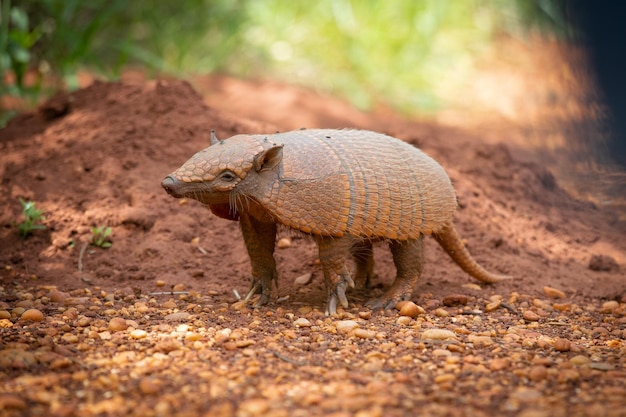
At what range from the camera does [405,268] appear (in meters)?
5.19

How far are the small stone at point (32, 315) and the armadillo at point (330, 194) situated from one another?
112cm

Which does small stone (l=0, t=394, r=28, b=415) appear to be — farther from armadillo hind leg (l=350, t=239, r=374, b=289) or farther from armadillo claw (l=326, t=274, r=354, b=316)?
armadillo hind leg (l=350, t=239, r=374, b=289)

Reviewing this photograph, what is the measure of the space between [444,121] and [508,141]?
125 centimetres

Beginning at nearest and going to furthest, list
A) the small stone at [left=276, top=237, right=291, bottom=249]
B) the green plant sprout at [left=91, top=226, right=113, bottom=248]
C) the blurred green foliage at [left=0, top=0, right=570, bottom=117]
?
the green plant sprout at [left=91, top=226, right=113, bottom=248]
the small stone at [left=276, top=237, right=291, bottom=249]
the blurred green foliage at [left=0, top=0, right=570, bottom=117]

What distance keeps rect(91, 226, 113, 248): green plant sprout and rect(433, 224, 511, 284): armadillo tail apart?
2.70m

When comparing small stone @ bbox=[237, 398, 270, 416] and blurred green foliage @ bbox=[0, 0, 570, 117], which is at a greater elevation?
blurred green foliage @ bbox=[0, 0, 570, 117]

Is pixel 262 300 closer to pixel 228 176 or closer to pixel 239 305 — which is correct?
pixel 239 305

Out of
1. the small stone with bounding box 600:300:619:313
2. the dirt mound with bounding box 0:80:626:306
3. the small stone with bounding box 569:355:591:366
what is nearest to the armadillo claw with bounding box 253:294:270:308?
the dirt mound with bounding box 0:80:626:306

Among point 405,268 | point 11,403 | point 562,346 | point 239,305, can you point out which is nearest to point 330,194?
point 405,268

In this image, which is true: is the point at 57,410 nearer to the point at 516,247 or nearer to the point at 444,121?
the point at 516,247

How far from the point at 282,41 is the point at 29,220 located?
6355 mm

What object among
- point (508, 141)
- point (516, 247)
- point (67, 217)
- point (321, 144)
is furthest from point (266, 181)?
point (508, 141)

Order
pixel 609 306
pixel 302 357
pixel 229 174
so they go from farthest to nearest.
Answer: pixel 609 306
pixel 229 174
pixel 302 357

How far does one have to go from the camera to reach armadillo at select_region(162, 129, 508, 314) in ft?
14.8
